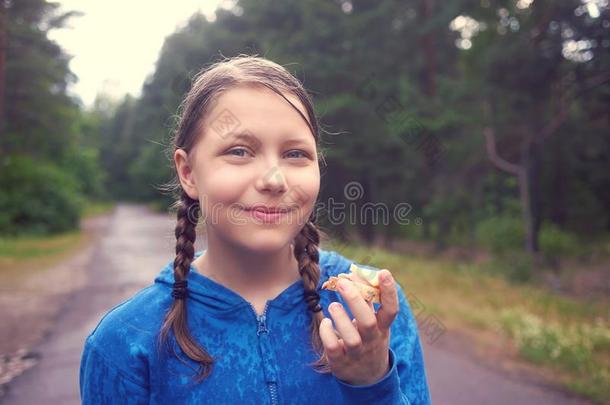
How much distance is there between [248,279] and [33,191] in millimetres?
23372

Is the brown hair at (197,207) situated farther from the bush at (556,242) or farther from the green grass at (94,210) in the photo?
the green grass at (94,210)

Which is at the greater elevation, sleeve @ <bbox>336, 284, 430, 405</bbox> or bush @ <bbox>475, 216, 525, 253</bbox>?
sleeve @ <bbox>336, 284, 430, 405</bbox>

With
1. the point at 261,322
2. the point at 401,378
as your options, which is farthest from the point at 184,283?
the point at 401,378

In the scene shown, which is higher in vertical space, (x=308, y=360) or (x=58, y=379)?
(x=308, y=360)

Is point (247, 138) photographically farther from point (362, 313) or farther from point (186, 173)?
point (362, 313)

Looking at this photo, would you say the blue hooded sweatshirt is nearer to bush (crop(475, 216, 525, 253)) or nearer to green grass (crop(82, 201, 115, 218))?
bush (crop(475, 216, 525, 253))

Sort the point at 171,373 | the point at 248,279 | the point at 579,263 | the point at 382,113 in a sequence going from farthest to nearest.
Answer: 1. the point at 382,113
2. the point at 579,263
3. the point at 248,279
4. the point at 171,373

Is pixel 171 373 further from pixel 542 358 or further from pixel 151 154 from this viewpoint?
pixel 151 154

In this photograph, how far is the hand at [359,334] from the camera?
1.26 metres

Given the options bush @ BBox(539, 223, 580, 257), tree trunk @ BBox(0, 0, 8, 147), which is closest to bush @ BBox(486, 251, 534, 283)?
bush @ BBox(539, 223, 580, 257)

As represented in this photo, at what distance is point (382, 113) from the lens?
1533 centimetres

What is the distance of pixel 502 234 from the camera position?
13109 millimetres

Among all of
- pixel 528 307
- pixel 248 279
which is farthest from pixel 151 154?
pixel 248 279

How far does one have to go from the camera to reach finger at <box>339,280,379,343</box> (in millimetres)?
1261
